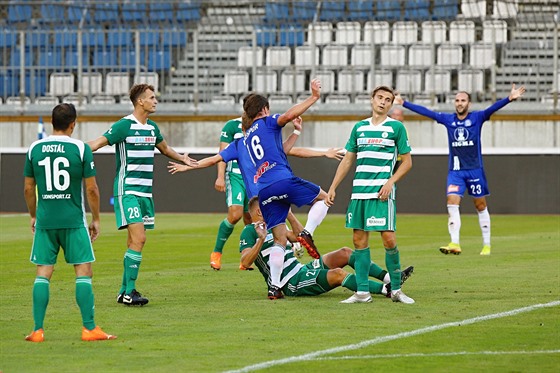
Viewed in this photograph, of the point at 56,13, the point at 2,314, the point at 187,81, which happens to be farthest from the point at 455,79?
the point at 2,314

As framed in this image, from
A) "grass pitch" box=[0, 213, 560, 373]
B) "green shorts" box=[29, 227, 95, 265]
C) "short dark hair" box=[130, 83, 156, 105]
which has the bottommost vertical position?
"grass pitch" box=[0, 213, 560, 373]

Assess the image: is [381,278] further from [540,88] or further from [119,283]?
[540,88]

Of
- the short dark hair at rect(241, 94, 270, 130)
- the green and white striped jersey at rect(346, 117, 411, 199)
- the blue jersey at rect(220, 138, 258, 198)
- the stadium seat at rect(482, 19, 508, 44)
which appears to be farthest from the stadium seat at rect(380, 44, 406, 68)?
the green and white striped jersey at rect(346, 117, 411, 199)

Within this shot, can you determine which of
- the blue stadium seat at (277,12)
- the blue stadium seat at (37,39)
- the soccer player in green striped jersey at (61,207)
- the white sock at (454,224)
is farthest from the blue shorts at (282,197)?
the blue stadium seat at (37,39)

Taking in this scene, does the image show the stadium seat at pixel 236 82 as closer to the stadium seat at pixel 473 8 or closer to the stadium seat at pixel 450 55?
the stadium seat at pixel 450 55

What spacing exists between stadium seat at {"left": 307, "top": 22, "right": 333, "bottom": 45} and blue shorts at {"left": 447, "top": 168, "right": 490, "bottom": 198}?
44.2ft

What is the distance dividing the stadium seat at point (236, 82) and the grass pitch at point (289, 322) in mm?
14425

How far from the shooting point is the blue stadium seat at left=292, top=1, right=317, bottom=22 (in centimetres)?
3234

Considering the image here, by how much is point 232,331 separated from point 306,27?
77.1ft

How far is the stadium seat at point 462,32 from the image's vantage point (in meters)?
30.9

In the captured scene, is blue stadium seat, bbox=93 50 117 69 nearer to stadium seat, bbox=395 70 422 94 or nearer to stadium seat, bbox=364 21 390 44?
stadium seat, bbox=364 21 390 44

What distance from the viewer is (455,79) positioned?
102 feet

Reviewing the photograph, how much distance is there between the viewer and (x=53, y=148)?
913 cm

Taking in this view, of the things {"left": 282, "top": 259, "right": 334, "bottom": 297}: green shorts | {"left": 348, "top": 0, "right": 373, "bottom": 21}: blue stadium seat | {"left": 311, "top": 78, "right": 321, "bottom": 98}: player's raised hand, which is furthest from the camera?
{"left": 348, "top": 0, "right": 373, "bottom": 21}: blue stadium seat
